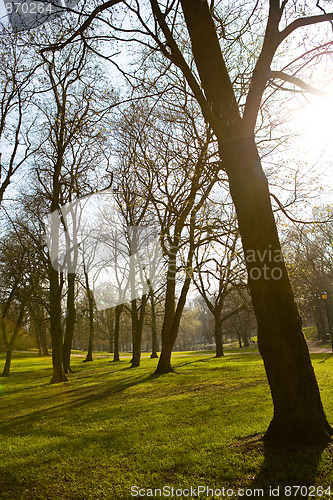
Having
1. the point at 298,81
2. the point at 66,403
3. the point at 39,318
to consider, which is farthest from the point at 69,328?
the point at 298,81

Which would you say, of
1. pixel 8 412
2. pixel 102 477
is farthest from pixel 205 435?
pixel 8 412

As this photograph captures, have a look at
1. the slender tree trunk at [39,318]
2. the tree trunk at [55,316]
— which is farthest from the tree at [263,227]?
the slender tree trunk at [39,318]

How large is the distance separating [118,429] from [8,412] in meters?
5.17

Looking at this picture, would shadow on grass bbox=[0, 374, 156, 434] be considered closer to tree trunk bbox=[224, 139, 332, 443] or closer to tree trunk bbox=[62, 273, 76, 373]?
tree trunk bbox=[224, 139, 332, 443]

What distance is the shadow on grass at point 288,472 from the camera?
3414mm

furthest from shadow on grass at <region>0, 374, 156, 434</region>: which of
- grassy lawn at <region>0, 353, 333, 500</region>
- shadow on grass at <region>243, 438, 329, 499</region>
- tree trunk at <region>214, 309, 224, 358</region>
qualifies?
tree trunk at <region>214, 309, 224, 358</region>

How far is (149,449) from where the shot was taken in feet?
17.2

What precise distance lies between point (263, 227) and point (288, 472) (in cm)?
304

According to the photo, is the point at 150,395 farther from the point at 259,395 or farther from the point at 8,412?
the point at 8,412

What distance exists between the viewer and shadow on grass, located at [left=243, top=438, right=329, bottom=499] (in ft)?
11.2

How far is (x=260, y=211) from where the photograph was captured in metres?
4.88

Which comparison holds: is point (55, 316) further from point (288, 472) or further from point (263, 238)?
point (288, 472)

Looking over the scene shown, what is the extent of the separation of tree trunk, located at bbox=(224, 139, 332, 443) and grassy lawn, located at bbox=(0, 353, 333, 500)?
0.39m

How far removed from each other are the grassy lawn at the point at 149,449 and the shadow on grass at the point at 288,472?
1cm
